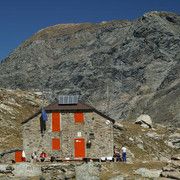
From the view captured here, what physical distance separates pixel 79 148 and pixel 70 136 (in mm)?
1654

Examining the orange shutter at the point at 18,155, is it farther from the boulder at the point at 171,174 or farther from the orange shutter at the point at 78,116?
the boulder at the point at 171,174

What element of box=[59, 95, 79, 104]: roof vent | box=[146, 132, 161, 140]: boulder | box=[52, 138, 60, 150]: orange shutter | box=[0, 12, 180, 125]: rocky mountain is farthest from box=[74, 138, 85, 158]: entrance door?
box=[0, 12, 180, 125]: rocky mountain

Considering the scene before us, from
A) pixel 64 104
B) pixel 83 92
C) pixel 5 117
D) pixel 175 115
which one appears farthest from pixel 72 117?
pixel 83 92

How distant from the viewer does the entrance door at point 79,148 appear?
5419cm

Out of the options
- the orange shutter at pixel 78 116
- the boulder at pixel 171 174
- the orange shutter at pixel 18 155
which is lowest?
the boulder at pixel 171 174

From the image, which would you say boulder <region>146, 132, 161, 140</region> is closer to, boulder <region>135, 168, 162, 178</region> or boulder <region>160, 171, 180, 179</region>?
boulder <region>135, 168, 162, 178</region>

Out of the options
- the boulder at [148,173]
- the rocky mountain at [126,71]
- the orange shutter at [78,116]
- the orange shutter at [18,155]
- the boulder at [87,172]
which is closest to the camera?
the boulder at [87,172]

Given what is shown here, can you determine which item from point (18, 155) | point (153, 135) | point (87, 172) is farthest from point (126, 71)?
point (87, 172)

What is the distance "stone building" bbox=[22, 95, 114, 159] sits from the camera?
5412 cm

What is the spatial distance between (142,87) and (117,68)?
2104 cm

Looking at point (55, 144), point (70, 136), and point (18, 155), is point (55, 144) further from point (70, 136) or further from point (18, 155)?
point (18, 155)

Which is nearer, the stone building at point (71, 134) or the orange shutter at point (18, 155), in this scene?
the orange shutter at point (18, 155)

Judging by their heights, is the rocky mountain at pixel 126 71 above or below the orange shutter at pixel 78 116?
above

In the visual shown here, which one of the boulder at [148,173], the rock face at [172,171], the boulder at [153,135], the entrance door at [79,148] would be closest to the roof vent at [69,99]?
the entrance door at [79,148]
